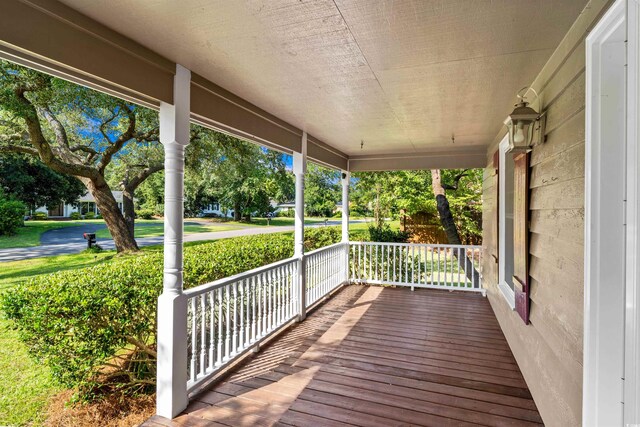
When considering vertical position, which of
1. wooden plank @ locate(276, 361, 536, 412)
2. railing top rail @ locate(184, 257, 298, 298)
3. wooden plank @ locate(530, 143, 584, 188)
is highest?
wooden plank @ locate(530, 143, 584, 188)

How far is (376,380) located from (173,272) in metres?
2.02

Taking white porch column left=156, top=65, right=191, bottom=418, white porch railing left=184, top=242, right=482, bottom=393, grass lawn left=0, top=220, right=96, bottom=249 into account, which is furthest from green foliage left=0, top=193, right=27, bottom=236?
white porch column left=156, top=65, right=191, bottom=418

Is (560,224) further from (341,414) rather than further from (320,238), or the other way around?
(320,238)

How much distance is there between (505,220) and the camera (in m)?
3.79

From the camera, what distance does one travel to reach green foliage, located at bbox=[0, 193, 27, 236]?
31.8ft

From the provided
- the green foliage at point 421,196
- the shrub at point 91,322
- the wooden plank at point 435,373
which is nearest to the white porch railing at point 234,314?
the shrub at point 91,322

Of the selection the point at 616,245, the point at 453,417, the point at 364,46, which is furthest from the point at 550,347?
the point at 364,46

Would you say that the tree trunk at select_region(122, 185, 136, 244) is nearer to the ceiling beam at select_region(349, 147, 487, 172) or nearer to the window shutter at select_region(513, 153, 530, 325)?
the ceiling beam at select_region(349, 147, 487, 172)

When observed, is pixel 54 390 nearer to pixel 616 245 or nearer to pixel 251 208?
pixel 616 245

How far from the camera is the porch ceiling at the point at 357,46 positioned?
1.65 meters

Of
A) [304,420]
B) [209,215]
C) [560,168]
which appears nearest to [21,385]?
[304,420]

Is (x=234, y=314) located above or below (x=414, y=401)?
above

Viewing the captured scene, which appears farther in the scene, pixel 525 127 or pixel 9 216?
pixel 9 216

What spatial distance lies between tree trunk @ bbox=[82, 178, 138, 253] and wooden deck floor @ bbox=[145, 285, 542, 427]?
6551mm
